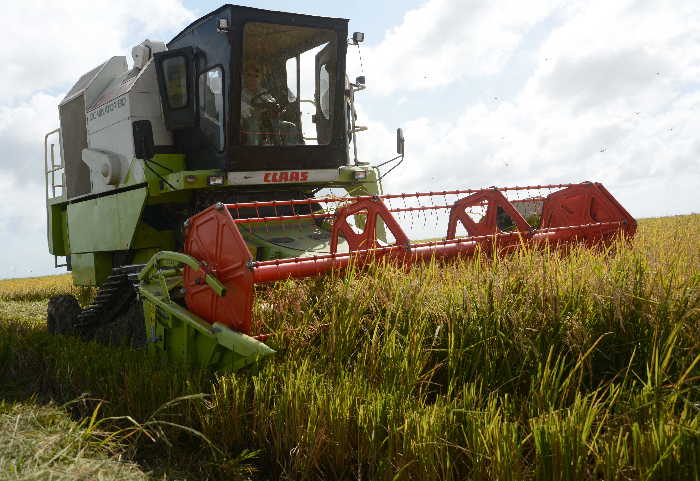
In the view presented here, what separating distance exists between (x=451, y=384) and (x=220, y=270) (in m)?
1.51

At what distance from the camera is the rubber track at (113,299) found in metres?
5.24

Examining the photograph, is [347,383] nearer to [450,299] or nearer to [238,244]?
[450,299]

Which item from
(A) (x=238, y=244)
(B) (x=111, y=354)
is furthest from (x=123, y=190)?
(A) (x=238, y=244)

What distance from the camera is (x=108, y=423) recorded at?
11.1ft

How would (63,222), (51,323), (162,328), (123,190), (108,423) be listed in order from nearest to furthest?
(108,423) < (162,328) < (51,323) < (123,190) < (63,222)

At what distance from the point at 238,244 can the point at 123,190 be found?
3.49 meters

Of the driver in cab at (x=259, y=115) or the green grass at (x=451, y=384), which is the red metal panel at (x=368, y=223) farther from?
the driver in cab at (x=259, y=115)

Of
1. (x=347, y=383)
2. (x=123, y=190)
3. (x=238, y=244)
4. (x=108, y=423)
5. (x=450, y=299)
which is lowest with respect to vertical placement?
(x=108, y=423)

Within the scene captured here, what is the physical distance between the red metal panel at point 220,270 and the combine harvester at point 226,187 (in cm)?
2

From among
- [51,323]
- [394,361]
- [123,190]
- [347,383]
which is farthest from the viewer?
[123,190]

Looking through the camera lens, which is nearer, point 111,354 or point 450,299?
point 450,299

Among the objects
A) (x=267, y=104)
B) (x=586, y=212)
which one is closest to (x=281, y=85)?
(x=267, y=104)

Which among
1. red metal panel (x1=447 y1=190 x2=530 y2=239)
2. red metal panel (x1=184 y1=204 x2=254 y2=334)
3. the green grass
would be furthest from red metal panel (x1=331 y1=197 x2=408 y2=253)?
red metal panel (x1=447 y1=190 x2=530 y2=239)

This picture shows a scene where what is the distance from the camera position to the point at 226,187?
5.94m
